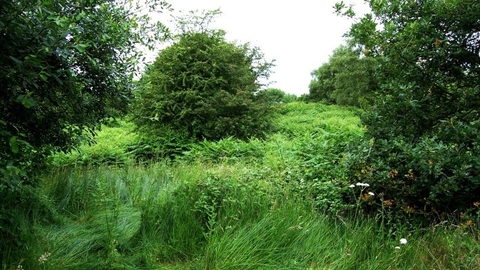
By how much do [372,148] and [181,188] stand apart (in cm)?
201

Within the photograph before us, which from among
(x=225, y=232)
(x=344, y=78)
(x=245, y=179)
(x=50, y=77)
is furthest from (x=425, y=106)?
(x=344, y=78)

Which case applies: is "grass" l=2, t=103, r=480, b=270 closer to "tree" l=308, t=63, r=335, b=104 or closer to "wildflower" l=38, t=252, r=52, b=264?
"wildflower" l=38, t=252, r=52, b=264

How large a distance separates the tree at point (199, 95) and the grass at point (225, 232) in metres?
6.02

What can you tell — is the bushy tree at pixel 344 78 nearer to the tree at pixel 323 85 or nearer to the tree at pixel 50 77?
the tree at pixel 323 85

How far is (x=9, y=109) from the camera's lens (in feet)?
8.55

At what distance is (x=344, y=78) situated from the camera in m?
24.6

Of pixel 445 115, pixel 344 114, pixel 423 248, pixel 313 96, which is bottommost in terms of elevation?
pixel 423 248

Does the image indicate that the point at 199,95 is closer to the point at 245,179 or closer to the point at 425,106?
the point at 245,179

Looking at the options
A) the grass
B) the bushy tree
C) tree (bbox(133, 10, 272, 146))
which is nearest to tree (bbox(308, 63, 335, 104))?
the bushy tree

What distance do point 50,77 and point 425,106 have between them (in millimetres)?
3382

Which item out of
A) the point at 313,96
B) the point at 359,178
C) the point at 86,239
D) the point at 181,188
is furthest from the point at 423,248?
the point at 313,96

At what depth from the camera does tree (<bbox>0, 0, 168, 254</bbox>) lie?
6.56 feet

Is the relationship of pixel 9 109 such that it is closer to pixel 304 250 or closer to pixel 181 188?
pixel 181 188

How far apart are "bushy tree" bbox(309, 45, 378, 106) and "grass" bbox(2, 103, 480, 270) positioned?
17.7 m
